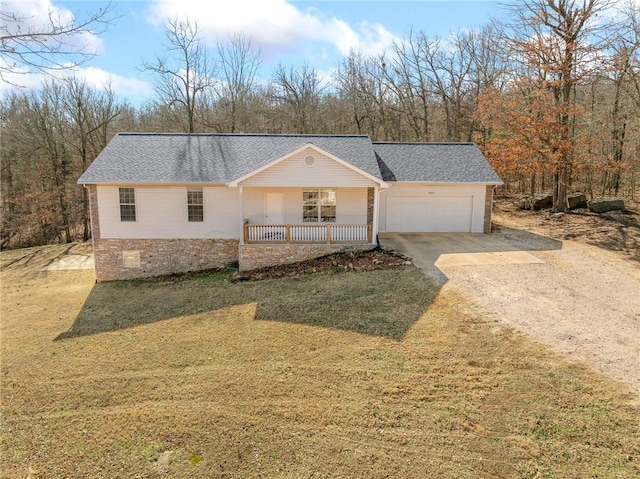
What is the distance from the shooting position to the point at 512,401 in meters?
6.02

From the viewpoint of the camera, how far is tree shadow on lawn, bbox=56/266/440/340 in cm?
952

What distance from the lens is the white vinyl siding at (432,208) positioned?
1702 cm

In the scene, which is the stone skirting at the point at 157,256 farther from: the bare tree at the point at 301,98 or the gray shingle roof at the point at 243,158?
the bare tree at the point at 301,98

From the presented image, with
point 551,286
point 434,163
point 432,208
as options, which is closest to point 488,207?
point 432,208

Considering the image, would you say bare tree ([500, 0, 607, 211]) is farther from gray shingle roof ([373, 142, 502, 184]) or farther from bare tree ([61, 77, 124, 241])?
bare tree ([61, 77, 124, 241])

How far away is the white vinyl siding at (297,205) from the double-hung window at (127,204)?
4334 mm

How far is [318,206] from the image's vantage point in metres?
15.9

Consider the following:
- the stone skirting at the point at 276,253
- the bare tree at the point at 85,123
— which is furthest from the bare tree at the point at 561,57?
the bare tree at the point at 85,123

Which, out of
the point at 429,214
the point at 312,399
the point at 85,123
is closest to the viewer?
the point at 312,399

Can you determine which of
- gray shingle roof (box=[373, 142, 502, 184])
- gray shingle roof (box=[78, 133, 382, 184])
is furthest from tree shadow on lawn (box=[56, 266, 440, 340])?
gray shingle roof (box=[373, 142, 502, 184])

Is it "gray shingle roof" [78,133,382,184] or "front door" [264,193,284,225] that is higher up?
"gray shingle roof" [78,133,382,184]

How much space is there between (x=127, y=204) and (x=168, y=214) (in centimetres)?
161

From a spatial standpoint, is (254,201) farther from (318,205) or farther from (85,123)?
(85,123)

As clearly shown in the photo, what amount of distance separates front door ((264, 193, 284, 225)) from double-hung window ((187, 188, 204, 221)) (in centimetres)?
254
